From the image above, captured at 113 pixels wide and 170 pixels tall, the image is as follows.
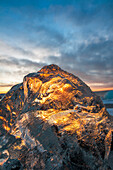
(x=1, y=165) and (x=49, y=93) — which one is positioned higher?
(x=49, y=93)

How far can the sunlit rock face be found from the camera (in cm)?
123

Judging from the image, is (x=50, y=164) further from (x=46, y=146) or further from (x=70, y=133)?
(x=70, y=133)

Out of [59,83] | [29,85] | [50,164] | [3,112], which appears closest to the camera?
[50,164]

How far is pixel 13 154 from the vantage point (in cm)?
139

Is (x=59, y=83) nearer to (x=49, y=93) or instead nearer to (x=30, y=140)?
(x=49, y=93)

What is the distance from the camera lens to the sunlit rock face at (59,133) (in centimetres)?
123

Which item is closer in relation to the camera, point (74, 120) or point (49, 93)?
point (74, 120)

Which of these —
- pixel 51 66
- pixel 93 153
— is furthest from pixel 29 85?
pixel 93 153

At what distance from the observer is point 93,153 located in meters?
1.23

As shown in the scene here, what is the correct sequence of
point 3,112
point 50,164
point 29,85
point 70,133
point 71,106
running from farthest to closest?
point 3,112
point 29,85
point 71,106
point 70,133
point 50,164

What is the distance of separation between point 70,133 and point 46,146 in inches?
13.4

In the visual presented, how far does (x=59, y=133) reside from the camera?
4.35 feet

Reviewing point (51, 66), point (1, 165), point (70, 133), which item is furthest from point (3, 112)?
point (70, 133)

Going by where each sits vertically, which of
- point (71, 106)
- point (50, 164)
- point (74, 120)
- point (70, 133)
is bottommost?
point (50, 164)
